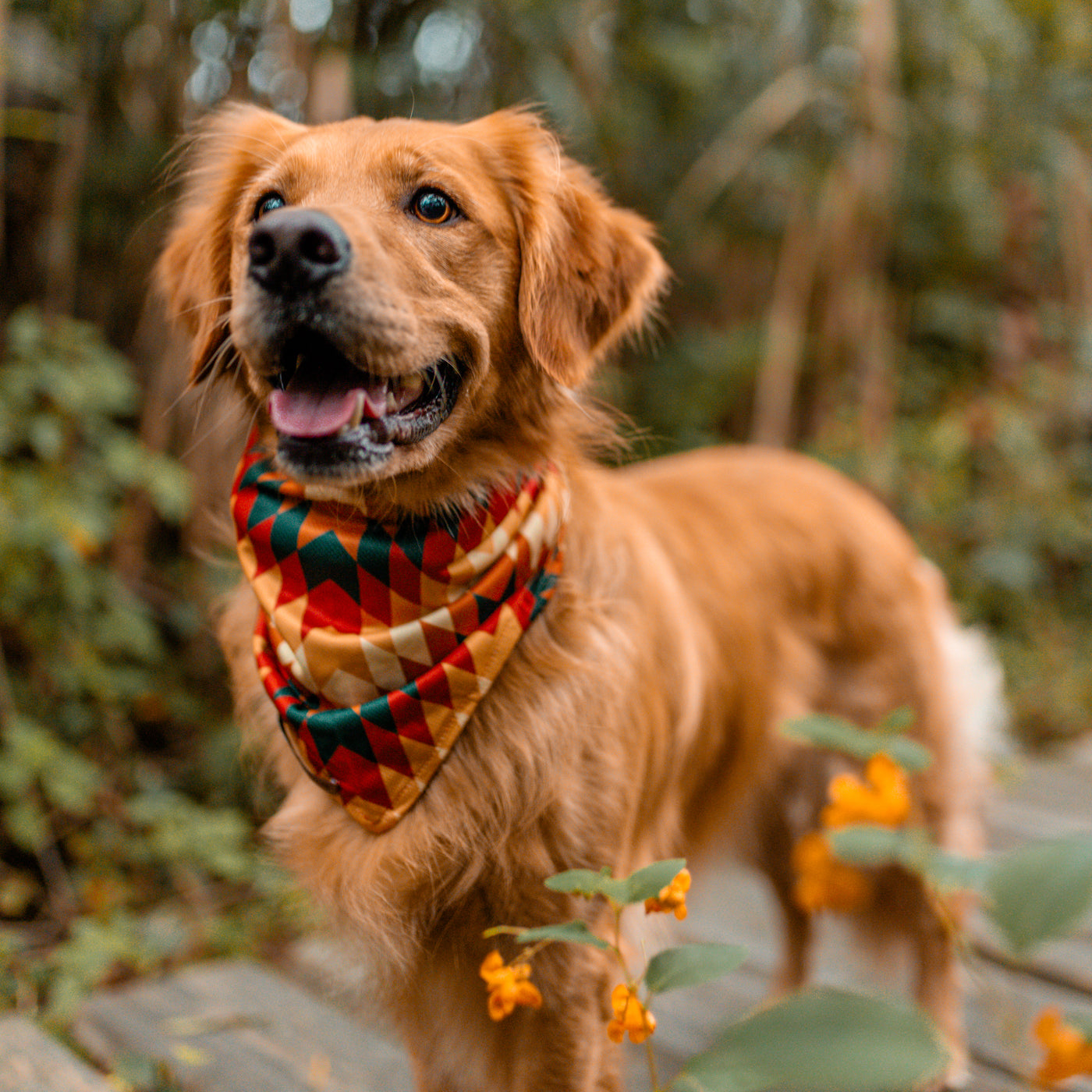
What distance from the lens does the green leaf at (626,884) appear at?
93 cm

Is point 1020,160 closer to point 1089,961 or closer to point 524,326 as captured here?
point 1089,961

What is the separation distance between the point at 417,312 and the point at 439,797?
28.2 inches

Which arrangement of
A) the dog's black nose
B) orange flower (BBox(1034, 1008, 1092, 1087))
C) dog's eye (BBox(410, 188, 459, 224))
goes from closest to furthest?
orange flower (BBox(1034, 1008, 1092, 1087)) → the dog's black nose → dog's eye (BBox(410, 188, 459, 224))

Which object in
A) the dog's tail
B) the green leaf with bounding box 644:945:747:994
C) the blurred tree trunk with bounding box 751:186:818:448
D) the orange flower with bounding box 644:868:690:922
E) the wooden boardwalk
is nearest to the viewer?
the green leaf with bounding box 644:945:747:994

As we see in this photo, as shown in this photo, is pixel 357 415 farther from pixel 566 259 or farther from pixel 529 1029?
pixel 529 1029

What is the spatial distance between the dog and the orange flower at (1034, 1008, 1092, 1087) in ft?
2.38

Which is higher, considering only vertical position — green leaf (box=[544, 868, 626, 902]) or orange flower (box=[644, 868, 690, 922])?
green leaf (box=[544, 868, 626, 902])

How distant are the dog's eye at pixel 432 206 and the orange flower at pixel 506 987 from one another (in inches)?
42.1

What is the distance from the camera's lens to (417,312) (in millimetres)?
1346

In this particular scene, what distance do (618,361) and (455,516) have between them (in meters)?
2.91

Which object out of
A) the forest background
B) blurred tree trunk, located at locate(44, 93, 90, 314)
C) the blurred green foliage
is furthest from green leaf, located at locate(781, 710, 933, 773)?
blurred tree trunk, located at locate(44, 93, 90, 314)

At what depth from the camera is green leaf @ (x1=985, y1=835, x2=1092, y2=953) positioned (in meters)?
0.51

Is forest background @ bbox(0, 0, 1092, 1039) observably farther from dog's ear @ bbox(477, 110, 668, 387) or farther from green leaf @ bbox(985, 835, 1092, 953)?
green leaf @ bbox(985, 835, 1092, 953)

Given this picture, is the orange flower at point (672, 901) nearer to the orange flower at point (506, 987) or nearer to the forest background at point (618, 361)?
the orange flower at point (506, 987)
